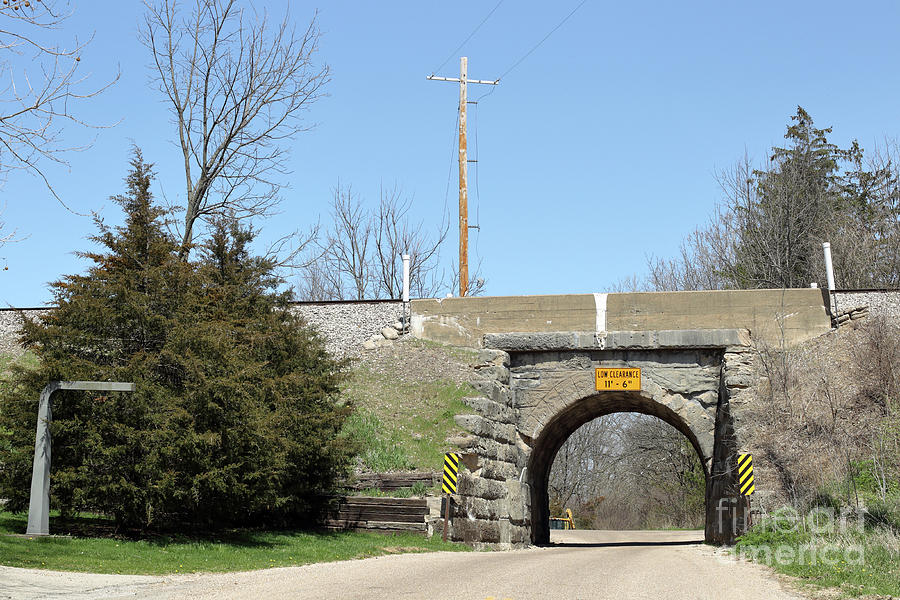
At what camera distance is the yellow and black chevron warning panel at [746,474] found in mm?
18125

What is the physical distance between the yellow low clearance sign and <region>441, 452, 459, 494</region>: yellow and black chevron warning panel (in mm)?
4831

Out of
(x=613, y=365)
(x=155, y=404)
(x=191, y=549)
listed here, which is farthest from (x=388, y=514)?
(x=613, y=365)

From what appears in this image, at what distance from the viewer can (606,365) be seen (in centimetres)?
2159

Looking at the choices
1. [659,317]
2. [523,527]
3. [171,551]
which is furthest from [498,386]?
[171,551]

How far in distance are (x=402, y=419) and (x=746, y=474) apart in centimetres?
866

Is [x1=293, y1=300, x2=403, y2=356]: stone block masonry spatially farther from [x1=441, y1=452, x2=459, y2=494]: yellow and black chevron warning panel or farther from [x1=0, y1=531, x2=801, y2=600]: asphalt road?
[x1=0, y1=531, x2=801, y2=600]: asphalt road

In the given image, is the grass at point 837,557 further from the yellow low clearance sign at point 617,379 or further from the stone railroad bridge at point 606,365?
the yellow low clearance sign at point 617,379

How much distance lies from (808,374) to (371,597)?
1507 centimetres

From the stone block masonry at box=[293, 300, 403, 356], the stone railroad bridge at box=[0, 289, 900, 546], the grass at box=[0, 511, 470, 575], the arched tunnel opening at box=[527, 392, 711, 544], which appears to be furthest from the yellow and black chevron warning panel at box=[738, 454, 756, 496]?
the stone block masonry at box=[293, 300, 403, 356]

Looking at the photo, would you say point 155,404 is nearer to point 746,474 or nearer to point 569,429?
point 746,474

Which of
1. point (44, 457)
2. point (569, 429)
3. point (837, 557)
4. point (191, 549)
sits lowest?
point (191, 549)

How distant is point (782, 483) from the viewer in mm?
17625

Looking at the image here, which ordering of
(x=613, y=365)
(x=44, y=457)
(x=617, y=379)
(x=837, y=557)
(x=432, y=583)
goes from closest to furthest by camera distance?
(x=432, y=583) < (x=837, y=557) < (x=44, y=457) < (x=617, y=379) < (x=613, y=365)

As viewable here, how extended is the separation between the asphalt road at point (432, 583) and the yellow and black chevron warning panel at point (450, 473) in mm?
4616
